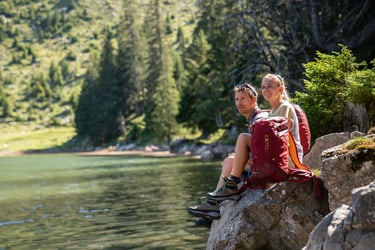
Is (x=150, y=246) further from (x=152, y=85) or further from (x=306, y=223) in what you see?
(x=152, y=85)

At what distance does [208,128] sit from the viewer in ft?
204

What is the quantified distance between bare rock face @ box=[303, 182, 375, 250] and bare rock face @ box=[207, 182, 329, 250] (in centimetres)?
211

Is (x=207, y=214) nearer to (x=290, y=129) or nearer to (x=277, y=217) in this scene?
(x=277, y=217)

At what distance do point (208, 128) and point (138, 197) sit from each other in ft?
138

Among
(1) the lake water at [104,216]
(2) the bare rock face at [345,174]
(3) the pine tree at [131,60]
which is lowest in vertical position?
(1) the lake water at [104,216]

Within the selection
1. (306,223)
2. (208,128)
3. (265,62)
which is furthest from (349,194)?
(208,128)

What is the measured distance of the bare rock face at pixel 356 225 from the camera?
518 centimetres

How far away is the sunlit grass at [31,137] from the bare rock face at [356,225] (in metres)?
108

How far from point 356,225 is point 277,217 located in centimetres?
254

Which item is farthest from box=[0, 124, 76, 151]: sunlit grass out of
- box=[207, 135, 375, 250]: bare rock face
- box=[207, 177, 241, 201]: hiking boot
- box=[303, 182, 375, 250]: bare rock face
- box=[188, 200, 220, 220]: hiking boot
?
box=[303, 182, 375, 250]: bare rock face

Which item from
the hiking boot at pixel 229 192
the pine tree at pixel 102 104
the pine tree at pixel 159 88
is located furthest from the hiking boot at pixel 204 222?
the pine tree at pixel 102 104

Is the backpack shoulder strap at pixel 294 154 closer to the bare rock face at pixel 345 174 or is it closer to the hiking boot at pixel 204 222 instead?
the bare rock face at pixel 345 174

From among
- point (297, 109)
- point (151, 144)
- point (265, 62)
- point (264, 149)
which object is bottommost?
point (151, 144)

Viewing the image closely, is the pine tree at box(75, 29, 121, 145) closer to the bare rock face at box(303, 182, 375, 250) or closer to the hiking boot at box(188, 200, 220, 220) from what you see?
the hiking boot at box(188, 200, 220, 220)
